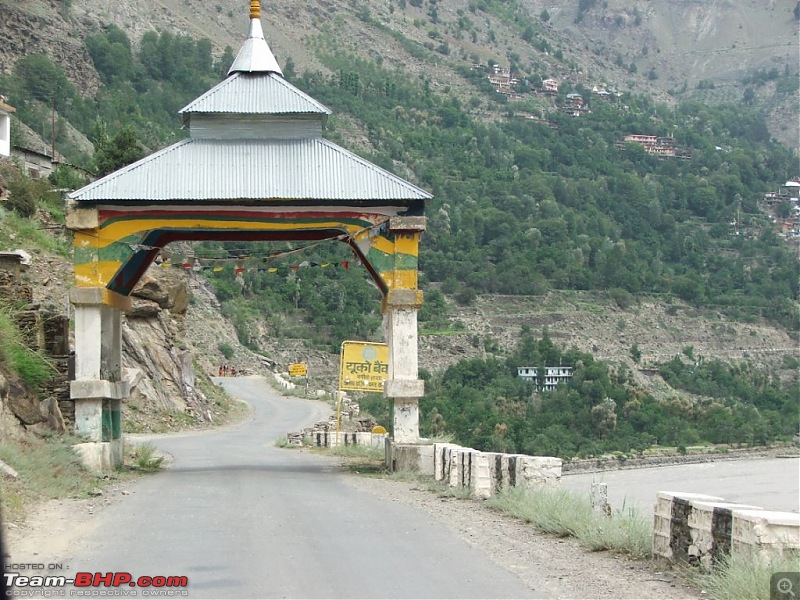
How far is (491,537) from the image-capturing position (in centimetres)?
1423

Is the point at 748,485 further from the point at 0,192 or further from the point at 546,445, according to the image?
the point at 0,192

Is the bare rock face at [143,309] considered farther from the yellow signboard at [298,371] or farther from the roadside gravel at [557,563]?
the yellow signboard at [298,371]

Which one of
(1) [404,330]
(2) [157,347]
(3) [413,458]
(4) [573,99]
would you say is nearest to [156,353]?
(2) [157,347]

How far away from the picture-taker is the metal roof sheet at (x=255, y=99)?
23.4 metres

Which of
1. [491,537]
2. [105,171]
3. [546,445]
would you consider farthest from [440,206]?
[491,537]

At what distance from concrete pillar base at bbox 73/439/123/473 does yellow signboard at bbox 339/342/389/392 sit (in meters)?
9.33

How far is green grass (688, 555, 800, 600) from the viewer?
383 inches

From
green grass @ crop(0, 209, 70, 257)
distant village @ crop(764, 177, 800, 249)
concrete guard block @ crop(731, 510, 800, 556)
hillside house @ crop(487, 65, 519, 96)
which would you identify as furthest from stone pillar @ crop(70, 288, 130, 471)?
hillside house @ crop(487, 65, 519, 96)

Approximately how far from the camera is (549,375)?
85.5 m

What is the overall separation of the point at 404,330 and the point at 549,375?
6373 centimetres

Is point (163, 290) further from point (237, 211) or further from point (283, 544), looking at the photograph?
point (283, 544)

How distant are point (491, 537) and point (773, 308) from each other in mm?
113332

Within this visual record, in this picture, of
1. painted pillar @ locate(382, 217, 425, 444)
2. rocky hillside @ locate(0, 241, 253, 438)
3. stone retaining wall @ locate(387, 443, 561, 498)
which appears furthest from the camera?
rocky hillside @ locate(0, 241, 253, 438)

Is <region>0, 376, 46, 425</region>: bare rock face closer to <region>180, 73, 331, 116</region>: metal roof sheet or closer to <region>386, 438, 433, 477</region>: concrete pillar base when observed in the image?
<region>180, 73, 331, 116</region>: metal roof sheet
